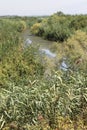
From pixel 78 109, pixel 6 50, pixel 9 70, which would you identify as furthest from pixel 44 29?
pixel 78 109

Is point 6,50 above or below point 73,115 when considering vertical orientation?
below

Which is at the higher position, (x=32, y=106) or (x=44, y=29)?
(x=32, y=106)

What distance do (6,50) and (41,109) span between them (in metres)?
10.9

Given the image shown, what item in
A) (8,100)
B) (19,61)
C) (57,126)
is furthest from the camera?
(19,61)

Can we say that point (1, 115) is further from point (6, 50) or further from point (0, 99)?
point (6, 50)

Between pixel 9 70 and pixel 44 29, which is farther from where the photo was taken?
pixel 44 29

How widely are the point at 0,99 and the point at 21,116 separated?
0.69m

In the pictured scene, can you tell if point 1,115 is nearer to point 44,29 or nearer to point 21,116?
point 21,116

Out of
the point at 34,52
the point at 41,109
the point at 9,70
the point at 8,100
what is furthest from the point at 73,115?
the point at 34,52

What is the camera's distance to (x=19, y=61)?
16.7 m

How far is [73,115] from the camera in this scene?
323 inches

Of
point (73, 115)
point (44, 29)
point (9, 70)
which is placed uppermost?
point (73, 115)

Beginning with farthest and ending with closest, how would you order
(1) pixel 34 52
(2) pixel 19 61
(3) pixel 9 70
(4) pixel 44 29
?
(4) pixel 44 29
(1) pixel 34 52
(2) pixel 19 61
(3) pixel 9 70

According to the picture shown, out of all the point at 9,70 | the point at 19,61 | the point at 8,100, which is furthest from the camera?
the point at 19,61
